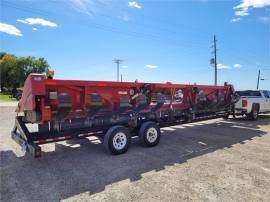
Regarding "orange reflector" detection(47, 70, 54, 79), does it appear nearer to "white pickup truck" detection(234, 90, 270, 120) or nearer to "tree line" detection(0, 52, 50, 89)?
"white pickup truck" detection(234, 90, 270, 120)

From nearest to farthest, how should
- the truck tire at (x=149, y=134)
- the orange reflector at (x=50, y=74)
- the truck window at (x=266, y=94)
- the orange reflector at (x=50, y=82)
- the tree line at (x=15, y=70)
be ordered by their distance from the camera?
the orange reflector at (x=50, y=82) → the orange reflector at (x=50, y=74) → the truck tire at (x=149, y=134) → the truck window at (x=266, y=94) → the tree line at (x=15, y=70)

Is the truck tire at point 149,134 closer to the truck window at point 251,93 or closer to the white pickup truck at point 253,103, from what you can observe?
the white pickup truck at point 253,103

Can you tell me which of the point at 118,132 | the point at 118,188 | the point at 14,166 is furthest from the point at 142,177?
the point at 14,166

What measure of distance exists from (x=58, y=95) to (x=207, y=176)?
3.80 meters

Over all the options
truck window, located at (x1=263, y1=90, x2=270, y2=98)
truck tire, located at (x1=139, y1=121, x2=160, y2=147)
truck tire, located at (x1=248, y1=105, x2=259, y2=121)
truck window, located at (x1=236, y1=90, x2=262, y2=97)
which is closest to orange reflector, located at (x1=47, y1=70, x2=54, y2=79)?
truck tire, located at (x1=139, y1=121, x2=160, y2=147)

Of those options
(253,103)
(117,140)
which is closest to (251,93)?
(253,103)

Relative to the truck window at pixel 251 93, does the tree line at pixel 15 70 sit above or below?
above

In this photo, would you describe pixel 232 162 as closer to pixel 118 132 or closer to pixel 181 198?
pixel 181 198

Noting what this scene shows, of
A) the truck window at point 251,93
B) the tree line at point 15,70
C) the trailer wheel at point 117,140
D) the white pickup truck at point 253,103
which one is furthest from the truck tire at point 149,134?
the tree line at point 15,70

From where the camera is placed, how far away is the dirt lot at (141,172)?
4.06 m

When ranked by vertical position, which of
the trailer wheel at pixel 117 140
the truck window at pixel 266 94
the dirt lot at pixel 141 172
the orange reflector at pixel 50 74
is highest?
the orange reflector at pixel 50 74

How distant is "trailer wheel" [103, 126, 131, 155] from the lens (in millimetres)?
6184

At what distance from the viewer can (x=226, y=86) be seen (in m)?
11.6

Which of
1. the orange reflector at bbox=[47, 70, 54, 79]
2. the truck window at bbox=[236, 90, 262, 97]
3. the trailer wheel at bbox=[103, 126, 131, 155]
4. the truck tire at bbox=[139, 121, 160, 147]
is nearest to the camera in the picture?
the orange reflector at bbox=[47, 70, 54, 79]
